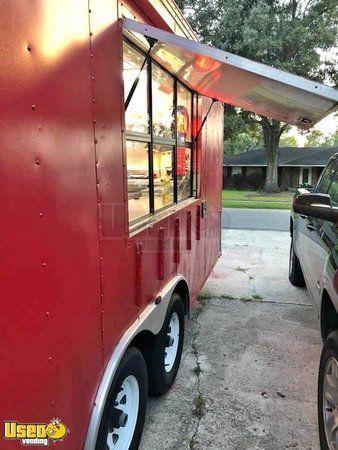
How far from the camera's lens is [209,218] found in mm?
5352

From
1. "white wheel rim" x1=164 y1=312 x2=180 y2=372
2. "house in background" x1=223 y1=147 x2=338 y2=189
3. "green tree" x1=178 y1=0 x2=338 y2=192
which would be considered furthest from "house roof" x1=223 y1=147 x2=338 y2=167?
"white wheel rim" x1=164 y1=312 x2=180 y2=372

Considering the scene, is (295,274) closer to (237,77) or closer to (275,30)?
(237,77)

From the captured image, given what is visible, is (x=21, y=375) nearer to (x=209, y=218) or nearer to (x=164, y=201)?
(x=164, y=201)

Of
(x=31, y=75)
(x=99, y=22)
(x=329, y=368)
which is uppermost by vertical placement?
(x=99, y=22)

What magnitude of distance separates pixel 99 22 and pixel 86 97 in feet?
1.37

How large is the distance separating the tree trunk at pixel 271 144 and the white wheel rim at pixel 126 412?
2687cm

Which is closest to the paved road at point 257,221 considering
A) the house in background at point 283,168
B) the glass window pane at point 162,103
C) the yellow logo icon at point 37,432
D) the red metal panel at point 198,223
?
the red metal panel at point 198,223

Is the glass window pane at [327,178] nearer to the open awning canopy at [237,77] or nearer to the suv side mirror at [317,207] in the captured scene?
the open awning canopy at [237,77]

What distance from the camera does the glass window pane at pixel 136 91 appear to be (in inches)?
94.1

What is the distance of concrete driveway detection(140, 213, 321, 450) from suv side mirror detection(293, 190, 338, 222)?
1.58 metres

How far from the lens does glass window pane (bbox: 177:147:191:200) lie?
13.1ft

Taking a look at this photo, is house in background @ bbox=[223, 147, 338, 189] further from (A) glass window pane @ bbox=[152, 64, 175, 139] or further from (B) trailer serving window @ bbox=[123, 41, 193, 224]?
(A) glass window pane @ bbox=[152, 64, 175, 139]

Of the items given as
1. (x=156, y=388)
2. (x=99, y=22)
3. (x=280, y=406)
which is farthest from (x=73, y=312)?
(x=280, y=406)

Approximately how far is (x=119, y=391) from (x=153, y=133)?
180 cm
